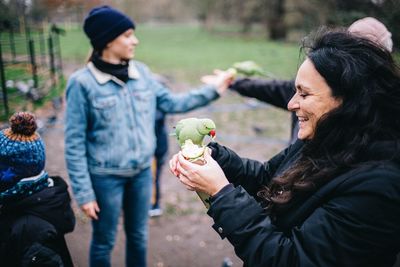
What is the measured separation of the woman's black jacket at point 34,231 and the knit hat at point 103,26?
1.30m

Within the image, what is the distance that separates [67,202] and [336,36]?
1772mm

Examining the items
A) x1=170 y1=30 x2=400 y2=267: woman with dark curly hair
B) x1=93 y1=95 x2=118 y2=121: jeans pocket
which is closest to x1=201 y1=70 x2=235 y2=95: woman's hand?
x1=93 y1=95 x2=118 y2=121: jeans pocket

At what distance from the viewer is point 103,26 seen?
2.77m

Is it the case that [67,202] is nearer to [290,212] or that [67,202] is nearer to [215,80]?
[290,212]

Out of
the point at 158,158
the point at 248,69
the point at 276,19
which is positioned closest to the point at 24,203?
the point at 248,69

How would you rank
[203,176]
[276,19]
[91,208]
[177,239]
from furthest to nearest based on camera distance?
[276,19]
[177,239]
[91,208]
[203,176]

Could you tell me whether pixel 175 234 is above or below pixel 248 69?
below

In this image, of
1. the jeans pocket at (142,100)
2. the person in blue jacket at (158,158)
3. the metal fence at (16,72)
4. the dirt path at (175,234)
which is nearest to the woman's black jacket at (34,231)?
the jeans pocket at (142,100)

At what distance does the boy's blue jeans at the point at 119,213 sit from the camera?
2.84 m

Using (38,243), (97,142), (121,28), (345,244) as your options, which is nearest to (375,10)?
(121,28)

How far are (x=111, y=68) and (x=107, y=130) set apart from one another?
0.50m

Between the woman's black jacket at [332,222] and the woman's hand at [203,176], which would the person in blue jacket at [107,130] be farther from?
the woman's black jacket at [332,222]

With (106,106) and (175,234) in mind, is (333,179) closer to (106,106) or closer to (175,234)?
(106,106)

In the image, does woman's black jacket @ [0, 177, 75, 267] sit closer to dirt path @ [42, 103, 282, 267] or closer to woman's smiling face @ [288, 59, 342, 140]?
woman's smiling face @ [288, 59, 342, 140]
